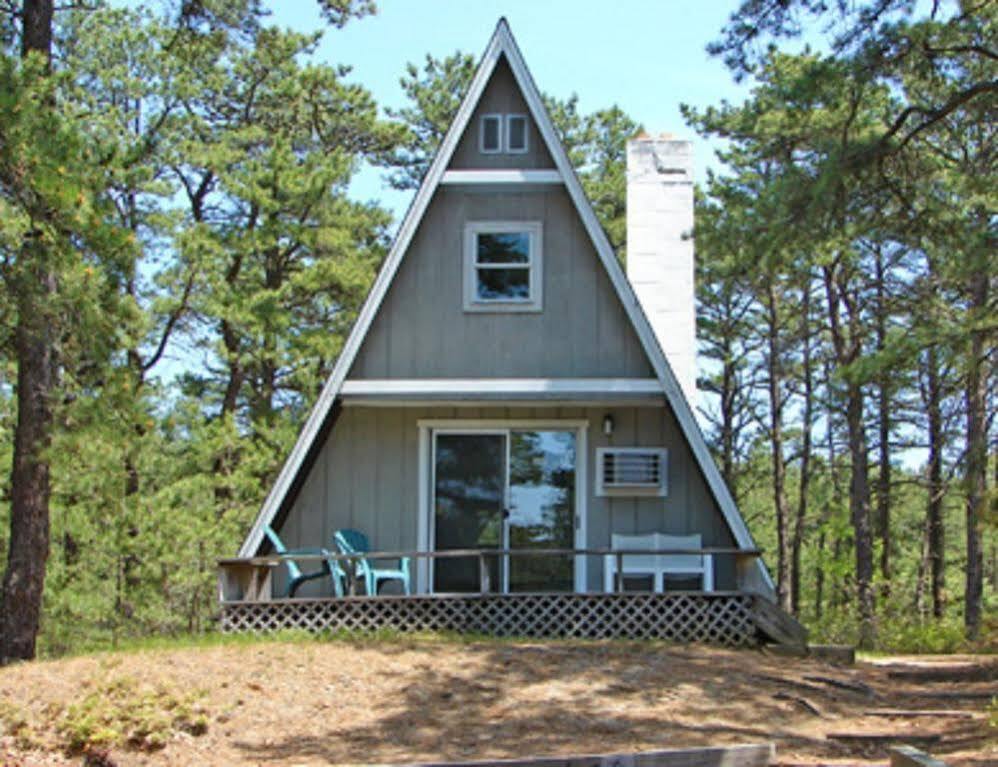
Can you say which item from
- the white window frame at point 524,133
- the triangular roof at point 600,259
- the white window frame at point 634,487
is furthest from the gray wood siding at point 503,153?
the white window frame at point 634,487

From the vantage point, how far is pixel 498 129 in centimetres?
1235

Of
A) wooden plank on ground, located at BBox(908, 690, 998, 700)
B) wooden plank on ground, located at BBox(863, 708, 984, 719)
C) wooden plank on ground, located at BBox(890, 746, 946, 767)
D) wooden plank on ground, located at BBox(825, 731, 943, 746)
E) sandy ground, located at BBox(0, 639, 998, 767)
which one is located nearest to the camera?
wooden plank on ground, located at BBox(890, 746, 946, 767)

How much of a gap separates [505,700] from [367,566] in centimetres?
386

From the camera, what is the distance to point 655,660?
30.1 ft

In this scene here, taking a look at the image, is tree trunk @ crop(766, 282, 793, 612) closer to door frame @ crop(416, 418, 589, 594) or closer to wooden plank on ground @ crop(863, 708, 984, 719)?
door frame @ crop(416, 418, 589, 594)

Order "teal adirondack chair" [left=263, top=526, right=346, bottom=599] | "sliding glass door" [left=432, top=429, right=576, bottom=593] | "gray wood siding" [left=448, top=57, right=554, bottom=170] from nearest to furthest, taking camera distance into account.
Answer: "teal adirondack chair" [left=263, top=526, right=346, bottom=599], "sliding glass door" [left=432, top=429, right=576, bottom=593], "gray wood siding" [left=448, top=57, right=554, bottom=170]

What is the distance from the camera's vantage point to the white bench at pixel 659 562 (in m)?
11.6

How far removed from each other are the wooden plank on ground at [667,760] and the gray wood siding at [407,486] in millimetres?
6541

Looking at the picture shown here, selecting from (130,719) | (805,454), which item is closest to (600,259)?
(130,719)

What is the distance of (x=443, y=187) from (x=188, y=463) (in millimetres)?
10731

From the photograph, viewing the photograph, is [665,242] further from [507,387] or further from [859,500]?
[859,500]

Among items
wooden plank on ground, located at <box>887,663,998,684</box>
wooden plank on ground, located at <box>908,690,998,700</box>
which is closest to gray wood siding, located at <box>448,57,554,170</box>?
wooden plank on ground, located at <box>887,663,998,684</box>

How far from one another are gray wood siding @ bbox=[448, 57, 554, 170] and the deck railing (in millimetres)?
4315

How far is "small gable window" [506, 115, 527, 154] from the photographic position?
12328 mm
